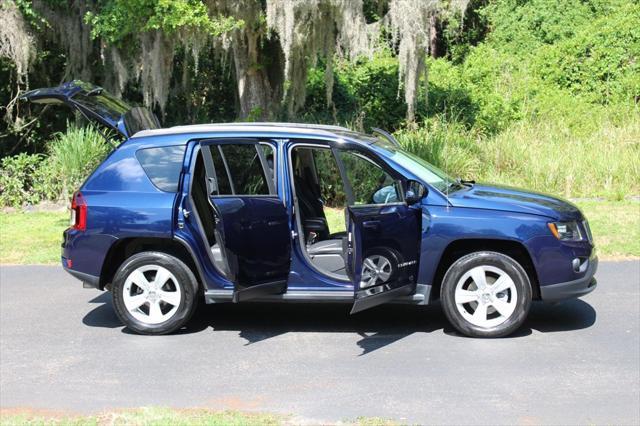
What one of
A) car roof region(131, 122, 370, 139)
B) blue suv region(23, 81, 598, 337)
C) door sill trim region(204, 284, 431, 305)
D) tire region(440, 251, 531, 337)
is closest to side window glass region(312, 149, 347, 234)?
blue suv region(23, 81, 598, 337)

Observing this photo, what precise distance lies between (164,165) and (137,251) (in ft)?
2.69

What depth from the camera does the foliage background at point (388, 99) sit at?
51.6ft

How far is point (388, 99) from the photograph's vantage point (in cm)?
2014

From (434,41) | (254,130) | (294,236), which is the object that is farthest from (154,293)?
(434,41)

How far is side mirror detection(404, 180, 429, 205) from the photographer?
7.28 meters

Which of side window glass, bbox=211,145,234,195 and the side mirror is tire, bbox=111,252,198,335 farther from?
the side mirror

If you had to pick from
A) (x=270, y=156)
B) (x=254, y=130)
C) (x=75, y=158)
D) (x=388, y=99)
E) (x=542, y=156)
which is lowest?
(x=75, y=158)

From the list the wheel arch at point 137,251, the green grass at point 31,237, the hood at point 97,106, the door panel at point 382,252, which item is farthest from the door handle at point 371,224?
the green grass at point 31,237

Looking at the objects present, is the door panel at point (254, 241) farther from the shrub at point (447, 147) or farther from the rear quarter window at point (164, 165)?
the shrub at point (447, 147)

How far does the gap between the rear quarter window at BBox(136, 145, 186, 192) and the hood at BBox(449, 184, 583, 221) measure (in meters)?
2.33

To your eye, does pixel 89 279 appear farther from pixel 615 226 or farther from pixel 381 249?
pixel 615 226

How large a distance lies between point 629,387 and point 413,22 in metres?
10.6

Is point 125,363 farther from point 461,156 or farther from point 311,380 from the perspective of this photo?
point 461,156

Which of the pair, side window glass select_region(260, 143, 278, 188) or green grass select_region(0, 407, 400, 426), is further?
side window glass select_region(260, 143, 278, 188)
